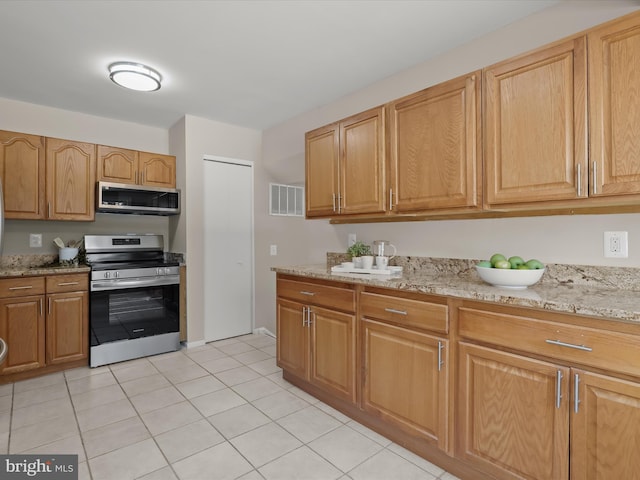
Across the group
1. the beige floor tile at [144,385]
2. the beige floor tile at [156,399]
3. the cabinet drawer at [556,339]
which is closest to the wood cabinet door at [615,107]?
the cabinet drawer at [556,339]

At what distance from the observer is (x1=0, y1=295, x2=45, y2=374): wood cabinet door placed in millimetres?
2713

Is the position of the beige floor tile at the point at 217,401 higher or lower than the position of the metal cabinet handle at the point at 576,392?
lower

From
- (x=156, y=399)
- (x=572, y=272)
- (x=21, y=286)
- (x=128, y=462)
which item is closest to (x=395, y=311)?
(x=572, y=272)

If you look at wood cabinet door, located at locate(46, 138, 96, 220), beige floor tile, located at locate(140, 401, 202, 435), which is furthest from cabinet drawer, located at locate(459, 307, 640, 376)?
wood cabinet door, located at locate(46, 138, 96, 220)

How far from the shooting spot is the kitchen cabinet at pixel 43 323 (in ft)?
8.96

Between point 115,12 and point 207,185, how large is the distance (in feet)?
6.49

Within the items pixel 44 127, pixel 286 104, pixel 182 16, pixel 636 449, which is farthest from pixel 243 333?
pixel 636 449

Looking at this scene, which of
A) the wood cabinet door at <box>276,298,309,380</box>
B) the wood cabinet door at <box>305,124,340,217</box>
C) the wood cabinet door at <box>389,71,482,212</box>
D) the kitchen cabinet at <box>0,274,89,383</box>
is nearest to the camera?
the wood cabinet door at <box>389,71,482,212</box>

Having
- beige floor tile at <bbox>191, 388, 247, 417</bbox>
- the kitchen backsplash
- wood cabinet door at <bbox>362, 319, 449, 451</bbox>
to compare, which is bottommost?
beige floor tile at <bbox>191, 388, 247, 417</bbox>

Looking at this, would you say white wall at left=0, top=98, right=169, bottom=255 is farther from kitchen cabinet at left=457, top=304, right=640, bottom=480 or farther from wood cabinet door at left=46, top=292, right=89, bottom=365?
kitchen cabinet at left=457, top=304, right=640, bottom=480

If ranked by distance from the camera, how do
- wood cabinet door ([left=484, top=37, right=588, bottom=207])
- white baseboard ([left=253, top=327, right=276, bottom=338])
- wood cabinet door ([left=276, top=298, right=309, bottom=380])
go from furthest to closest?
1. white baseboard ([left=253, top=327, right=276, bottom=338])
2. wood cabinet door ([left=276, top=298, right=309, bottom=380])
3. wood cabinet door ([left=484, top=37, right=588, bottom=207])

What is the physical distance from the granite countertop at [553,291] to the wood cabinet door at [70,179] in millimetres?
2665

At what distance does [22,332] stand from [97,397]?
931 mm

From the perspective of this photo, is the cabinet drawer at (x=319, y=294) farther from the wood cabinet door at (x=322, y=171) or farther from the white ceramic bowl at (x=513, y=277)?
the white ceramic bowl at (x=513, y=277)
